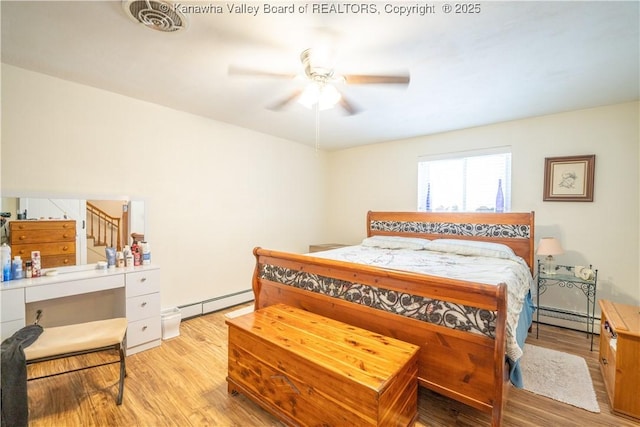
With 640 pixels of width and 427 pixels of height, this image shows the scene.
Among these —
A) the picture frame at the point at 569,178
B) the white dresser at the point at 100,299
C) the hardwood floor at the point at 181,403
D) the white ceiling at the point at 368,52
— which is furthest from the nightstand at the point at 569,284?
the white dresser at the point at 100,299

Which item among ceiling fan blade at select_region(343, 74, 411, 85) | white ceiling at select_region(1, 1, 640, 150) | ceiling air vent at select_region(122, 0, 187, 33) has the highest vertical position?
white ceiling at select_region(1, 1, 640, 150)

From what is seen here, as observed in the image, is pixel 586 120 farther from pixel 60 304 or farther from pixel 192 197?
pixel 60 304

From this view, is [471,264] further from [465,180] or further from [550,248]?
[465,180]

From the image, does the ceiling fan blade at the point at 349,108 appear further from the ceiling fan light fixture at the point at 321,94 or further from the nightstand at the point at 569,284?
the nightstand at the point at 569,284

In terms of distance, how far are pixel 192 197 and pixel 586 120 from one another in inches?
185

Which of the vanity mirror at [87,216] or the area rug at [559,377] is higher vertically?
the vanity mirror at [87,216]

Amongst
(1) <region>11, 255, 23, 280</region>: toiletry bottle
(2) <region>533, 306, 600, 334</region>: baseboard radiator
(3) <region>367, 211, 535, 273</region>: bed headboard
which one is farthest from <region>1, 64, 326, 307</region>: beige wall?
(2) <region>533, 306, 600, 334</region>: baseboard radiator

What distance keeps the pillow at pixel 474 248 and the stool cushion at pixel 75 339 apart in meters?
3.30

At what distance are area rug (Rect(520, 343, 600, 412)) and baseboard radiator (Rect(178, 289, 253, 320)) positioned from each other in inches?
130

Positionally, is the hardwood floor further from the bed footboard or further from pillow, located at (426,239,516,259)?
pillow, located at (426,239,516,259)

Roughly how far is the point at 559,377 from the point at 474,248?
1312mm

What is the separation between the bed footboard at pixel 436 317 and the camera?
150 cm

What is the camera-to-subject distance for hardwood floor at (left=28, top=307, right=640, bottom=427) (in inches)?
70.7

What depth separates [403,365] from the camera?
147 centimetres
